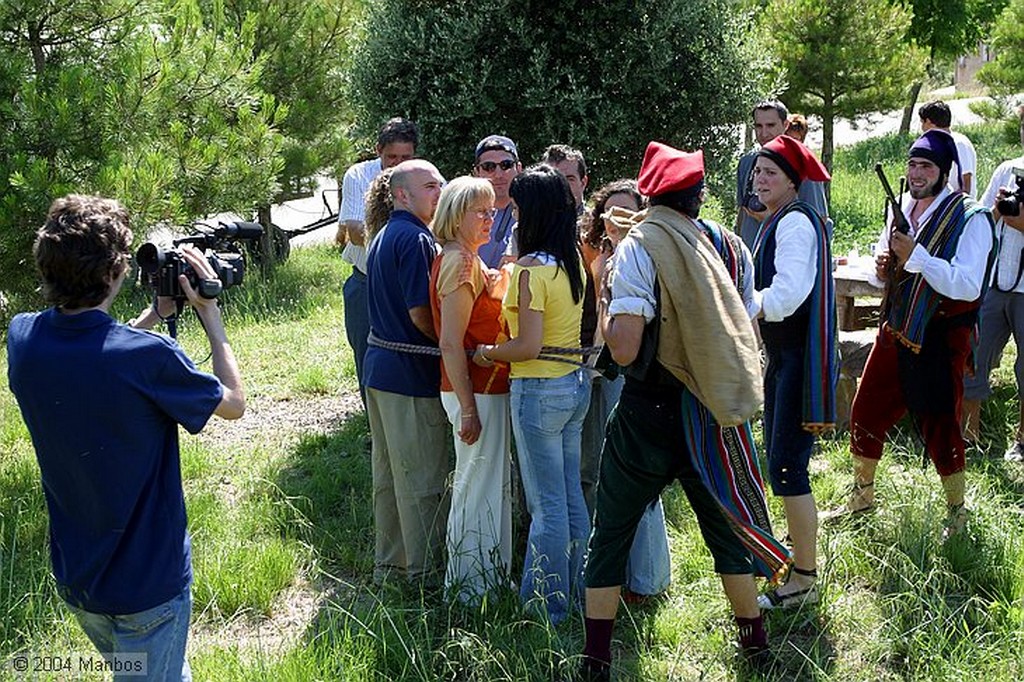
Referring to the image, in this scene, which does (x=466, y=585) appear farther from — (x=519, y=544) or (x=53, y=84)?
(x=53, y=84)

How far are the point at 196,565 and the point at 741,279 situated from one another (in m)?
2.66

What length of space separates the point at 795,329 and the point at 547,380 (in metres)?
1.03

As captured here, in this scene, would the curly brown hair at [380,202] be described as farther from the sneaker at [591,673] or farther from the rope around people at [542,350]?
the sneaker at [591,673]

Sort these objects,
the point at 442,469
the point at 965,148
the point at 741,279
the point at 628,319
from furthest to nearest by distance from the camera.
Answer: the point at 965,148 → the point at 442,469 → the point at 741,279 → the point at 628,319

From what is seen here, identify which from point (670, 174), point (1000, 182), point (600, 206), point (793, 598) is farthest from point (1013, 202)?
point (670, 174)

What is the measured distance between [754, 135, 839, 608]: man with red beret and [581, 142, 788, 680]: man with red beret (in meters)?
0.37

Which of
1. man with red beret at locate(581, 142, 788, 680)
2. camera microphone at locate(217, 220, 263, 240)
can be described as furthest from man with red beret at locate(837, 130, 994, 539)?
camera microphone at locate(217, 220, 263, 240)

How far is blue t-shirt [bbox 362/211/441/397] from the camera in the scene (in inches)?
169

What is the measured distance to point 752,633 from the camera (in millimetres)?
3762

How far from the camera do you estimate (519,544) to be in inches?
192

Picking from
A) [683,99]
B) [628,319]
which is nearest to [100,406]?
[628,319]

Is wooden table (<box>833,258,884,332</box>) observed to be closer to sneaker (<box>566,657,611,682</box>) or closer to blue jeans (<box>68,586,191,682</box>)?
sneaker (<box>566,657,611,682</box>)

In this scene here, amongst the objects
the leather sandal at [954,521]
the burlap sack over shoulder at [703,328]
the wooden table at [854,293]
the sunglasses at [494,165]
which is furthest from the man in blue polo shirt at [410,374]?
the wooden table at [854,293]

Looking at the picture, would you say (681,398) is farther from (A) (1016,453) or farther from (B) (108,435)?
(A) (1016,453)
